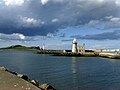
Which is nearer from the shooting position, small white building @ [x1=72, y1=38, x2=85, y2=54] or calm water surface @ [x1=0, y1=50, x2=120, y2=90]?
calm water surface @ [x1=0, y1=50, x2=120, y2=90]

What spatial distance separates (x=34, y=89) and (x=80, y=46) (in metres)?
145

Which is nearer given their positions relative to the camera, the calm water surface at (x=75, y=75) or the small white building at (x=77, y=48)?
the calm water surface at (x=75, y=75)

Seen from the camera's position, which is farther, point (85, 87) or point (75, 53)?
point (75, 53)

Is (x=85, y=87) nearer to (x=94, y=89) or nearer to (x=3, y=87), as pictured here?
(x=94, y=89)

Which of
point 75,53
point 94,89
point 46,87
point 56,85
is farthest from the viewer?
point 75,53

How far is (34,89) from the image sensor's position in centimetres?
2381

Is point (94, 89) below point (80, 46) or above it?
below

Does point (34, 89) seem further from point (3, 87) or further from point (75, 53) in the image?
point (75, 53)

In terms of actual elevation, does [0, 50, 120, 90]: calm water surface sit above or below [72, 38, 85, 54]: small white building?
below

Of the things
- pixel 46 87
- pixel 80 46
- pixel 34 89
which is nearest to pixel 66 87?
pixel 46 87

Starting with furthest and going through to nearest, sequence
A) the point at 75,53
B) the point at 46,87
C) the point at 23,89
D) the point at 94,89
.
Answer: the point at 75,53 → the point at 94,89 → the point at 46,87 → the point at 23,89

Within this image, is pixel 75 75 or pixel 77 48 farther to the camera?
pixel 77 48

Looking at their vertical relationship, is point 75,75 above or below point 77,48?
below

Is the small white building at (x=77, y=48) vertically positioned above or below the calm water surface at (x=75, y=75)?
above
